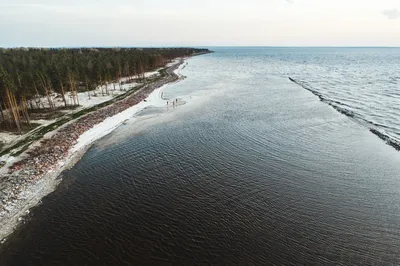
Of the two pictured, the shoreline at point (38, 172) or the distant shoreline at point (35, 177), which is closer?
the distant shoreline at point (35, 177)

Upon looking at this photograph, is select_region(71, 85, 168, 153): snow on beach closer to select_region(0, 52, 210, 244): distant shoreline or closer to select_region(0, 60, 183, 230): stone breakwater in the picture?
select_region(0, 52, 210, 244): distant shoreline

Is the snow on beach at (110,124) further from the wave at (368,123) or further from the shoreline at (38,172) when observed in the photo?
the wave at (368,123)

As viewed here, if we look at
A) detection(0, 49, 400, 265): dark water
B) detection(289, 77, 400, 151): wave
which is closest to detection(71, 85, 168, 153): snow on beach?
detection(0, 49, 400, 265): dark water

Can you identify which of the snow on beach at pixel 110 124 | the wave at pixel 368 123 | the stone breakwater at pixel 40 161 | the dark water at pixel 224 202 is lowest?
the dark water at pixel 224 202

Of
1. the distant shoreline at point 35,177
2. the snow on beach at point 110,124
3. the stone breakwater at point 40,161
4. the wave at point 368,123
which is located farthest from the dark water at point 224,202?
the stone breakwater at point 40,161

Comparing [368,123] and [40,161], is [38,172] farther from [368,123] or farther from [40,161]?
[368,123]
